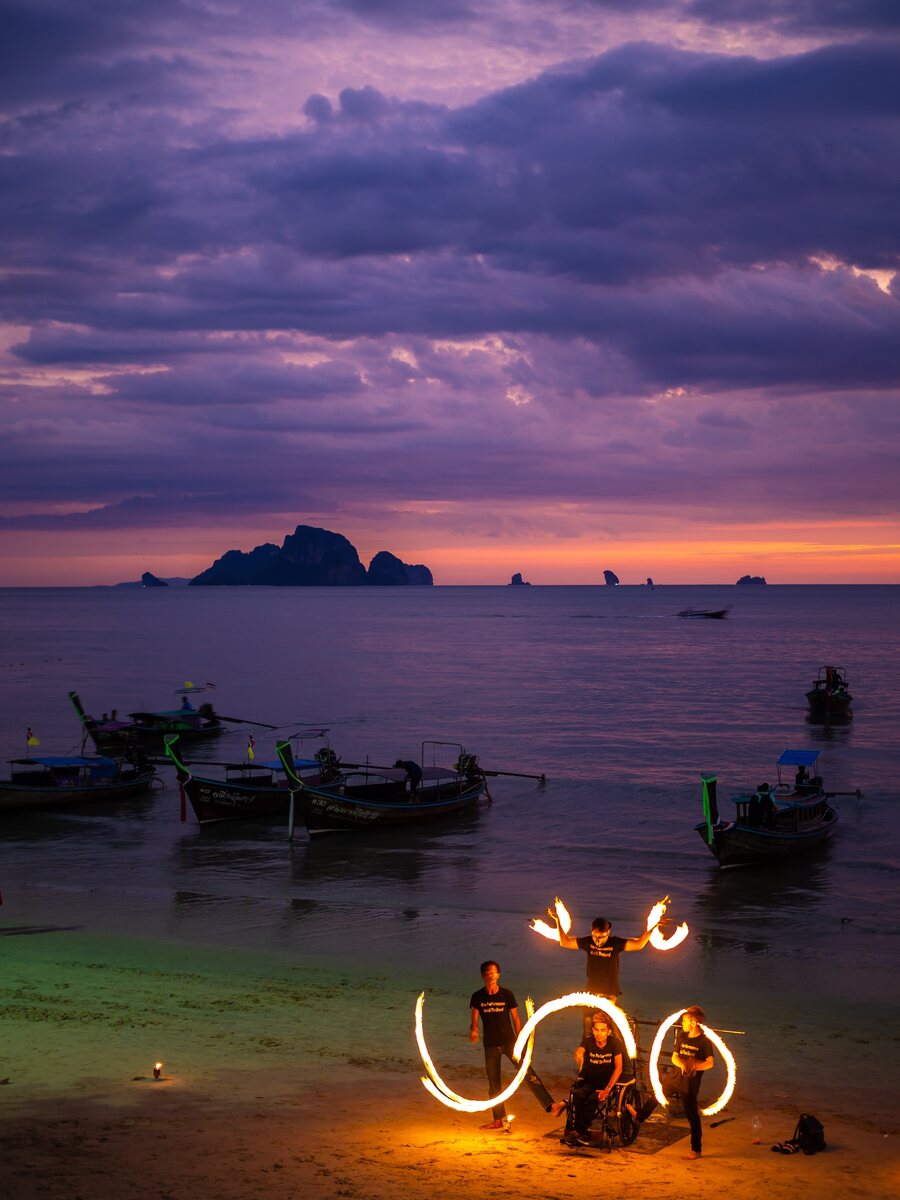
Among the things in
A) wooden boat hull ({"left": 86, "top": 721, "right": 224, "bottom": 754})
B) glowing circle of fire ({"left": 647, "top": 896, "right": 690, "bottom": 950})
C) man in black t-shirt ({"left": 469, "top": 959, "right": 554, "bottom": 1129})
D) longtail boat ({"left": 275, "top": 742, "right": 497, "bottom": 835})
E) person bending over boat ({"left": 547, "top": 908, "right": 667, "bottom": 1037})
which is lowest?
wooden boat hull ({"left": 86, "top": 721, "right": 224, "bottom": 754})

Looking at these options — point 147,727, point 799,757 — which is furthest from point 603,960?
point 147,727

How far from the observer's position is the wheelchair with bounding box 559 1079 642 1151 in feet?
40.8

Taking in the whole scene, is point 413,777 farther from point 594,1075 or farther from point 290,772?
point 594,1075

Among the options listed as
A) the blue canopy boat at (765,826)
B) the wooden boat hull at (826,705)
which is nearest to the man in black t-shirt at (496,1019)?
the blue canopy boat at (765,826)

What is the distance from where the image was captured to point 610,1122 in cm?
1265

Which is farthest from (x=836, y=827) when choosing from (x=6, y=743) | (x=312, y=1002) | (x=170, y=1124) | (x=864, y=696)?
(x=864, y=696)

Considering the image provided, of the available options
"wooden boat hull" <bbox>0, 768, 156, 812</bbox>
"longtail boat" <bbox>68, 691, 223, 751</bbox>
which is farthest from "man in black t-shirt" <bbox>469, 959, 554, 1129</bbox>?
"longtail boat" <bbox>68, 691, 223, 751</bbox>

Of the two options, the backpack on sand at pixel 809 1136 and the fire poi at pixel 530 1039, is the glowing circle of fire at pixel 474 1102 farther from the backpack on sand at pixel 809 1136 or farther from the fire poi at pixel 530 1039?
the backpack on sand at pixel 809 1136

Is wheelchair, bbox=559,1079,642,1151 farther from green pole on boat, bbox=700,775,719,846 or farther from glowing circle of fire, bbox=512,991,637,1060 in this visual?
green pole on boat, bbox=700,775,719,846

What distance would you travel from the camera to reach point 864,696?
91250 mm

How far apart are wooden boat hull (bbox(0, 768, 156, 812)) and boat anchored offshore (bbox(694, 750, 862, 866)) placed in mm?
22683

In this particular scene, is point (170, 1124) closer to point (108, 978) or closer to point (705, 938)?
point (108, 978)

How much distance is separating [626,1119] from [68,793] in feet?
111

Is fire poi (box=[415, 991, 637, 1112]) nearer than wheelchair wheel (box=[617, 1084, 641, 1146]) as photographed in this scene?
Yes
